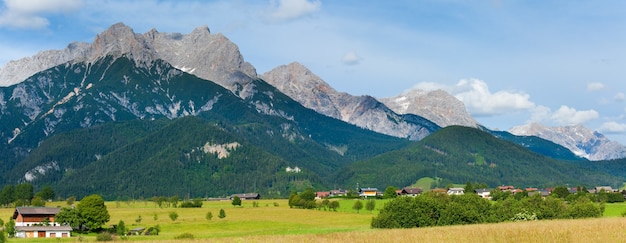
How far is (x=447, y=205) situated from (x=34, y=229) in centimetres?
7910

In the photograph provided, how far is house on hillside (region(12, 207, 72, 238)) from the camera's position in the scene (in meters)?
140

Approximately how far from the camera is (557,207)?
145 m

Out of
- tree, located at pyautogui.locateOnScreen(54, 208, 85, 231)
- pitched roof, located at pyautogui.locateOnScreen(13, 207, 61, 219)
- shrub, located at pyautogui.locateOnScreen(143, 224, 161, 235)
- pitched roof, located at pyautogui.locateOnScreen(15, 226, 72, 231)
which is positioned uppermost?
pitched roof, located at pyautogui.locateOnScreen(13, 207, 61, 219)

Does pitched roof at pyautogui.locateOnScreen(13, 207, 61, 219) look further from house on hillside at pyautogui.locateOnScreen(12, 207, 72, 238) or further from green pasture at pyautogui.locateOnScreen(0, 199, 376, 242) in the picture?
green pasture at pyautogui.locateOnScreen(0, 199, 376, 242)

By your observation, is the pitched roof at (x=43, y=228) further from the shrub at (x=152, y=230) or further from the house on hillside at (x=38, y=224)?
the shrub at (x=152, y=230)

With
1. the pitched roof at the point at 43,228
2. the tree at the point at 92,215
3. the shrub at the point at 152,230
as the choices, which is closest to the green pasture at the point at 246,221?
the shrub at the point at 152,230

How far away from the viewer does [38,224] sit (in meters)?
157

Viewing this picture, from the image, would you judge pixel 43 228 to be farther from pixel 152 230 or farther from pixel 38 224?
pixel 152 230

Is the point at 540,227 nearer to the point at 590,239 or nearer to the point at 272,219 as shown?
the point at 590,239

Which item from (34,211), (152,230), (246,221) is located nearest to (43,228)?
(152,230)

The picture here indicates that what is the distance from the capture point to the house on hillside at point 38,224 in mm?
140375

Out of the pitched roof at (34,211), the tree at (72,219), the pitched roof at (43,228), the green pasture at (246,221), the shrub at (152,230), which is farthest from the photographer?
the pitched roof at (34,211)

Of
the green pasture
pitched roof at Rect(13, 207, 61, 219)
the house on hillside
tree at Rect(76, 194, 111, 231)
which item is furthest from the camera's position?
pitched roof at Rect(13, 207, 61, 219)

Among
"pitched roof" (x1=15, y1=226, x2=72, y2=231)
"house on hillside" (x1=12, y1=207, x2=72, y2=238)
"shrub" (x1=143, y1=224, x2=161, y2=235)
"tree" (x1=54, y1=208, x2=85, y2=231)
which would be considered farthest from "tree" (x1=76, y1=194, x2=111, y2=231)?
"shrub" (x1=143, y1=224, x2=161, y2=235)
